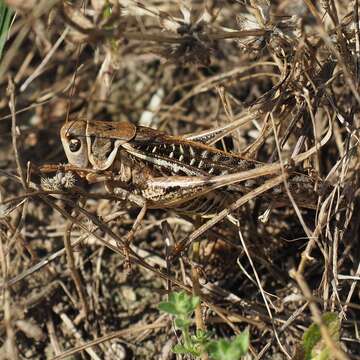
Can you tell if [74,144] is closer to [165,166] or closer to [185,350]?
[165,166]

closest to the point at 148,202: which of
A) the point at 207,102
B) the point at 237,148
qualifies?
the point at 237,148

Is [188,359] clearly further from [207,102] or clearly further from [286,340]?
[207,102]

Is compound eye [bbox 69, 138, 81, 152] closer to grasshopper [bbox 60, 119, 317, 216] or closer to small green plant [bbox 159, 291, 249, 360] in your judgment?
grasshopper [bbox 60, 119, 317, 216]

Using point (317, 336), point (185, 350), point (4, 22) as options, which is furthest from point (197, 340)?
point (4, 22)

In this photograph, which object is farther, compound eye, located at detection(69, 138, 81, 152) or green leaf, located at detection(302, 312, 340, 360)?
compound eye, located at detection(69, 138, 81, 152)

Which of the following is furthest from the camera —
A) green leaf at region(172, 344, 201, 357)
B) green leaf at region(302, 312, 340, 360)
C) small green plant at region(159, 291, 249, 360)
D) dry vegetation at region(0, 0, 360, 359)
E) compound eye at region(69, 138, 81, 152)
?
compound eye at region(69, 138, 81, 152)

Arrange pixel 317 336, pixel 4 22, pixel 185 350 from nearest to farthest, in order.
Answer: pixel 185 350 → pixel 317 336 → pixel 4 22

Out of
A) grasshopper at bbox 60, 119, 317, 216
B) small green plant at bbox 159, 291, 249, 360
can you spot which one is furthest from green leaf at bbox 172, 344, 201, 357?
grasshopper at bbox 60, 119, 317, 216
